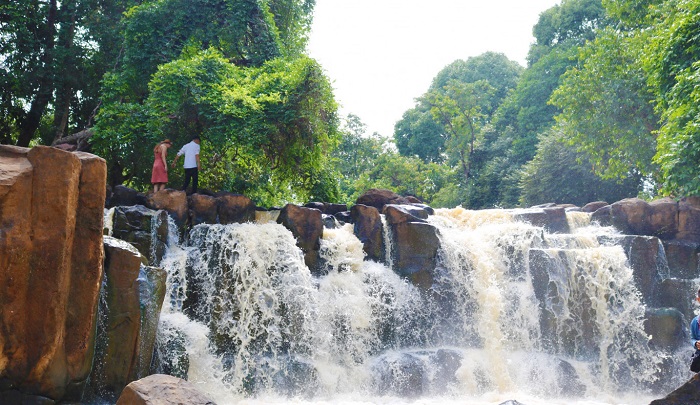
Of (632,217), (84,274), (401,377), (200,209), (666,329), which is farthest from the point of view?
(632,217)

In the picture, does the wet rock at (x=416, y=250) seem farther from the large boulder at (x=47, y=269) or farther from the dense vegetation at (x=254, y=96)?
the large boulder at (x=47, y=269)

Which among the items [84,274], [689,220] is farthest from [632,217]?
[84,274]

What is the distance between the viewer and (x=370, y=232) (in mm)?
14086

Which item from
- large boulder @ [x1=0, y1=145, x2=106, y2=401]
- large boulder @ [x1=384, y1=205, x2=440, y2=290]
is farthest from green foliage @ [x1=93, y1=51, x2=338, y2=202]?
large boulder @ [x1=0, y1=145, x2=106, y2=401]

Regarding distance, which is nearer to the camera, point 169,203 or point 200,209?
point 169,203

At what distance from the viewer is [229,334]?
37.8ft

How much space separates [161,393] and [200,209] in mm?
7813

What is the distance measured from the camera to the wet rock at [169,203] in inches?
504

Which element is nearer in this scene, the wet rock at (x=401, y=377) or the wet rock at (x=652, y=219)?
the wet rock at (x=401, y=377)

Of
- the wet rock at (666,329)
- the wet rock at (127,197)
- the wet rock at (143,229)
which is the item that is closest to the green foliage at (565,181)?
the wet rock at (666,329)

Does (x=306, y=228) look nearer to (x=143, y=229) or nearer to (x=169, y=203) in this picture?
(x=169, y=203)

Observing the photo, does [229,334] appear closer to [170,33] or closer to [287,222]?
[287,222]

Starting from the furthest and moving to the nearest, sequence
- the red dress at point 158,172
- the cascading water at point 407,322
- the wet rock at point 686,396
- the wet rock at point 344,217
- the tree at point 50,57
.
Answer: the tree at point 50,57 < the wet rock at point 344,217 < the red dress at point 158,172 < the cascading water at point 407,322 < the wet rock at point 686,396

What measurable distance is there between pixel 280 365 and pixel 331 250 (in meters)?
2.95
